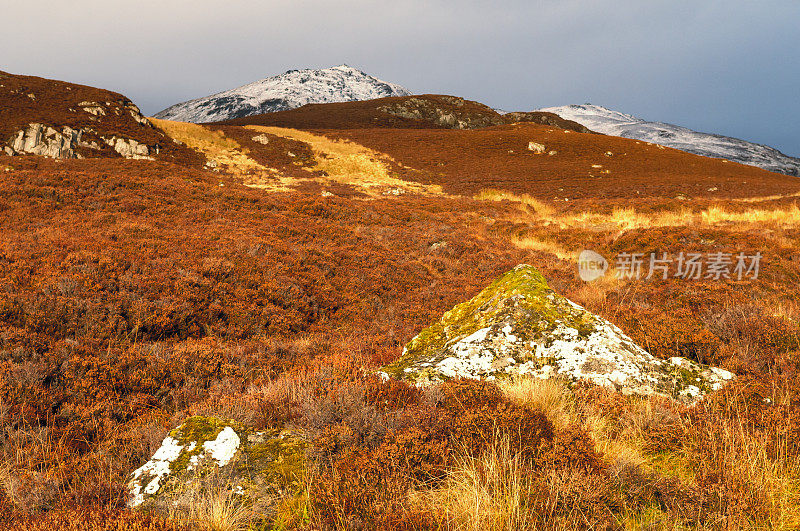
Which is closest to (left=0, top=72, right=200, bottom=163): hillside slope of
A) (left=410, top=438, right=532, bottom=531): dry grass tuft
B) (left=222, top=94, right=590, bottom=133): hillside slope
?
(left=222, top=94, right=590, bottom=133): hillside slope

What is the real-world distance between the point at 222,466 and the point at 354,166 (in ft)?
128

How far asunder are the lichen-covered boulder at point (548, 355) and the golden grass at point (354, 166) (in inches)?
975

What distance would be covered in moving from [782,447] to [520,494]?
7.32ft

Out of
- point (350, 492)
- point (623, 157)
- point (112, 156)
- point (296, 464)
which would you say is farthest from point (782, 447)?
point (623, 157)

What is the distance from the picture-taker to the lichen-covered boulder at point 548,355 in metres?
4.51

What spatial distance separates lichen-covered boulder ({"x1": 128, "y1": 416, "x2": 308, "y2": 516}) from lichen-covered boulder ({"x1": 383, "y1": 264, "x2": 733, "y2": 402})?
1.80 m

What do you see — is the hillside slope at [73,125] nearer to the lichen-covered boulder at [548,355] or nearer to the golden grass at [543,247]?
the golden grass at [543,247]

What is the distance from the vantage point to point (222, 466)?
9.59 ft

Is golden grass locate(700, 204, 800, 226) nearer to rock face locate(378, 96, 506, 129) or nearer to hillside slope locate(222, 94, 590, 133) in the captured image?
hillside slope locate(222, 94, 590, 133)

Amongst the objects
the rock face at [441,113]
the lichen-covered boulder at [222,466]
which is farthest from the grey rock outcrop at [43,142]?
the rock face at [441,113]

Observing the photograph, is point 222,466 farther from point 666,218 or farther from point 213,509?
point 666,218

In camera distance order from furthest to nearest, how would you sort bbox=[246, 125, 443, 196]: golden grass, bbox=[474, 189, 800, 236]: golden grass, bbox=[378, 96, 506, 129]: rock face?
bbox=[378, 96, 506, 129]: rock face
bbox=[246, 125, 443, 196]: golden grass
bbox=[474, 189, 800, 236]: golden grass

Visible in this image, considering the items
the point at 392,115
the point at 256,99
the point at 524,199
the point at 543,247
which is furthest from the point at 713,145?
the point at 543,247

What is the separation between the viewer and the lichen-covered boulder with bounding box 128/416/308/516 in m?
2.70
